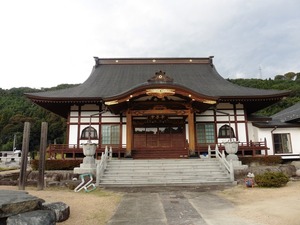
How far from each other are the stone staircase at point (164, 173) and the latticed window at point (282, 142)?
7.09 metres

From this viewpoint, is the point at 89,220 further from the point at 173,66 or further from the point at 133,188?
the point at 173,66

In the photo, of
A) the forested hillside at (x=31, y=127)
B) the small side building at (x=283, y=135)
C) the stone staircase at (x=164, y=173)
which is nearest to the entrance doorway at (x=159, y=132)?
the stone staircase at (x=164, y=173)

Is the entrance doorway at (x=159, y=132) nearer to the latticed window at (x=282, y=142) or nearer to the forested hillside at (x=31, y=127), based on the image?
the latticed window at (x=282, y=142)

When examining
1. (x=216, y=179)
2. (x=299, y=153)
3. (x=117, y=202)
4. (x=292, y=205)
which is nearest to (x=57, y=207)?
(x=117, y=202)

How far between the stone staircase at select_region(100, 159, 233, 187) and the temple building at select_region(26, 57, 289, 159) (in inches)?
96.9

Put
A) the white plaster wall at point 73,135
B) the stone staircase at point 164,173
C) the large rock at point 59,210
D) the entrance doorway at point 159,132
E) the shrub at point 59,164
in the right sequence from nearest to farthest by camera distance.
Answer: the large rock at point 59,210 → the stone staircase at point 164,173 → the shrub at point 59,164 → the white plaster wall at point 73,135 → the entrance doorway at point 159,132

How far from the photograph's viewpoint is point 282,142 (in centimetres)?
1872

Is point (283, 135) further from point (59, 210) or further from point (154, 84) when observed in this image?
point (59, 210)

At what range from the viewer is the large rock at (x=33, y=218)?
4754mm

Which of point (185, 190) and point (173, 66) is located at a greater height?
point (173, 66)

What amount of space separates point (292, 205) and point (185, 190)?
4293 mm

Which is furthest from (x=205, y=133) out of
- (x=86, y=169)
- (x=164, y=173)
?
(x=86, y=169)

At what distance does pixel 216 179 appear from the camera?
481 inches

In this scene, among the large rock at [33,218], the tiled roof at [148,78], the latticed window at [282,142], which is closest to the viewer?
the large rock at [33,218]
